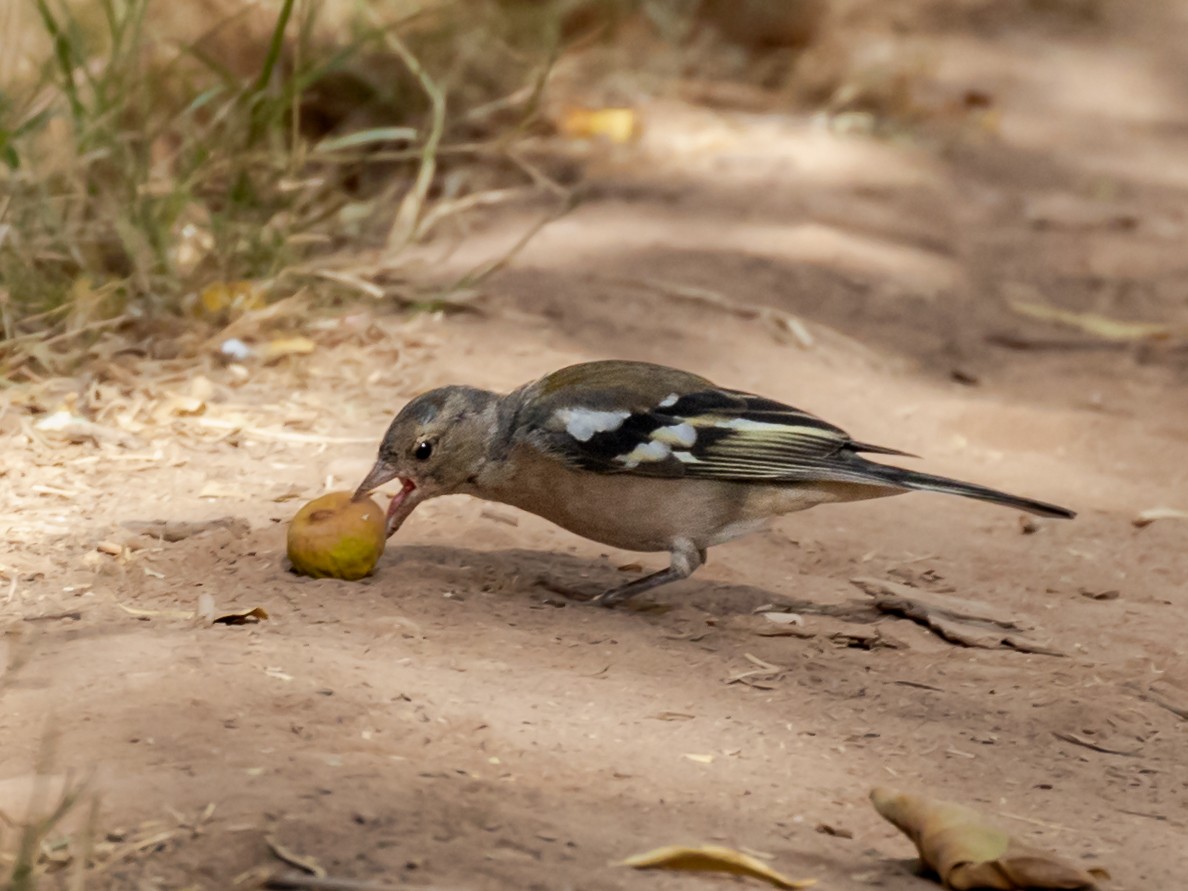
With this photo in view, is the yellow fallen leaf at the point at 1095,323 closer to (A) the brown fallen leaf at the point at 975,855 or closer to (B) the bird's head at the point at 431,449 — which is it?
(B) the bird's head at the point at 431,449

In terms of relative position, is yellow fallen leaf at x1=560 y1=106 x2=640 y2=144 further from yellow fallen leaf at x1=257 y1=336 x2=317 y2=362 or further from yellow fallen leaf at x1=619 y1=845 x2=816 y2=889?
yellow fallen leaf at x1=619 y1=845 x2=816 y2=889

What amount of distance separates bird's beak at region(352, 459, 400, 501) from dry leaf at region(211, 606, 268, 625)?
55cm

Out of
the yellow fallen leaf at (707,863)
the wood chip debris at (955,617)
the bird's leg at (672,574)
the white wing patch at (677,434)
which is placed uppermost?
the white wing patch at (677,434)

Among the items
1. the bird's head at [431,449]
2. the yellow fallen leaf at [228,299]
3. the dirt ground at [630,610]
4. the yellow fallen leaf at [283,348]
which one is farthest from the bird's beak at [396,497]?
the yellow fallen leaf at [228,299]

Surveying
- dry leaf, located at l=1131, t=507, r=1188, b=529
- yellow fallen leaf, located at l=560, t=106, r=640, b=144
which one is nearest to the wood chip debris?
dry leaf, located at l=1131, t=507, r=1188, b=529

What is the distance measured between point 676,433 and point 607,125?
4.86 m

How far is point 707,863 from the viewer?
99.9 inches

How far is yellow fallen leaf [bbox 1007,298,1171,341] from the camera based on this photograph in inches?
282

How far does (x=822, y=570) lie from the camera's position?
15.2 ft

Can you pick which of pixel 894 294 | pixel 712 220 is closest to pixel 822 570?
pixel 894 294

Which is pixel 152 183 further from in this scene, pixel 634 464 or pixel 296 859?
pixel 296 859

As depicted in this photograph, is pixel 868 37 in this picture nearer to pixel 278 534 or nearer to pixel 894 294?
pixel 894 294

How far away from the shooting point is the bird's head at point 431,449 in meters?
4.12

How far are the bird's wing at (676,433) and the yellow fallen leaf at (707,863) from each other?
170 centimetres
